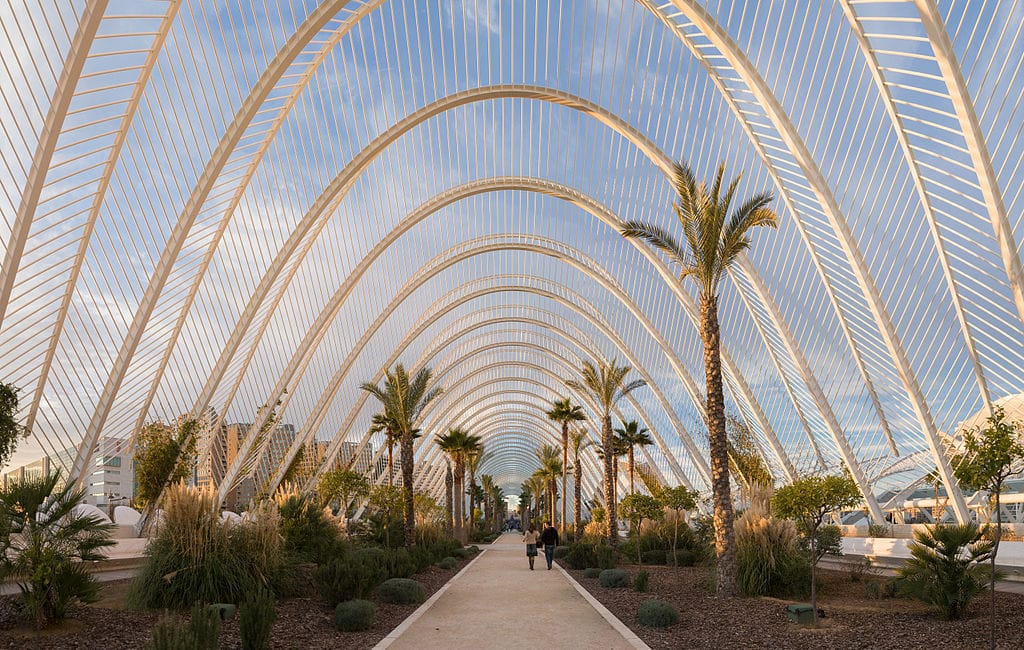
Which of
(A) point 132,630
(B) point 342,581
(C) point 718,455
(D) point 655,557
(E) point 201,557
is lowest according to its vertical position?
(D) point 655,557

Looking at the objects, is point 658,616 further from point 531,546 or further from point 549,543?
point 549,543

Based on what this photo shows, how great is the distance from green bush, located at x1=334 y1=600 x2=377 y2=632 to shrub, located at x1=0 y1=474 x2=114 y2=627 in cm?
312

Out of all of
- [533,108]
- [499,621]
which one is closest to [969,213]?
[499,621]

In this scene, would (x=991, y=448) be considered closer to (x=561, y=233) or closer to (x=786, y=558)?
(x=786, y=558)

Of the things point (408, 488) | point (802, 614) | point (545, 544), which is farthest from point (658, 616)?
point (408, 488)

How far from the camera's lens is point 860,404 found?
2744 centimetres

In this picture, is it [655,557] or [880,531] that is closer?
[880,531]

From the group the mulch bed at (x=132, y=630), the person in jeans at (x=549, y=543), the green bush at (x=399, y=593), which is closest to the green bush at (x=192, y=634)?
the mulch bed at (x=132, y=630)

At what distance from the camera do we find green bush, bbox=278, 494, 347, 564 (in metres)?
17.5

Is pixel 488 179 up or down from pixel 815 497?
up

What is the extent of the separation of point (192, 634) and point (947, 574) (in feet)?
30.3

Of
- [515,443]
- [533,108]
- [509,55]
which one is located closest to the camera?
[509,55]

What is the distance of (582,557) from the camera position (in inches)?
1006

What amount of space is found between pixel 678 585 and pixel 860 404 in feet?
41.4
